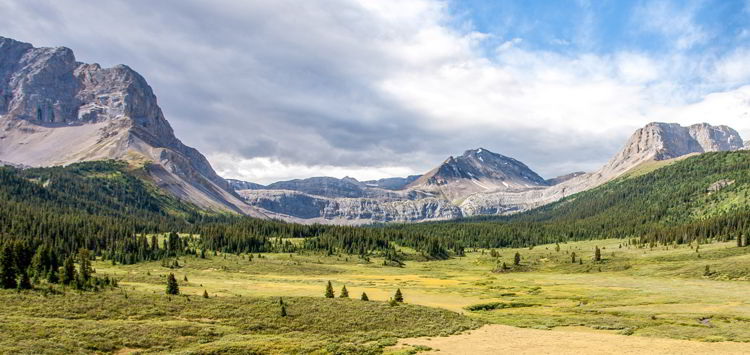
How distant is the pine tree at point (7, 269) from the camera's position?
187ft

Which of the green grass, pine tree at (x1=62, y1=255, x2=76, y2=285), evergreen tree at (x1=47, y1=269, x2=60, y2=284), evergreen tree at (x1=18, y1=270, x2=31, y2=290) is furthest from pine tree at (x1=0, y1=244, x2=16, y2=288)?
evergreen tree at (x1=47, y1=269, x2=60, y2=284)

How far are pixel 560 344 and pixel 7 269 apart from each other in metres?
67.0

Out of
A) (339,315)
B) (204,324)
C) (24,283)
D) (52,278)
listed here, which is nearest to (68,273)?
(52,278)

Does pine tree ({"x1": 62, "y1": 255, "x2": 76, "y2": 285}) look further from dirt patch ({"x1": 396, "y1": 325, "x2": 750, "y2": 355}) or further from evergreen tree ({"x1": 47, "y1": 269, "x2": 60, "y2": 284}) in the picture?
dirt patch ({"x1": 396, "y1": 325, "x2": 750, "y2": 355})

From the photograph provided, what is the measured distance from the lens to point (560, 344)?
42844mm

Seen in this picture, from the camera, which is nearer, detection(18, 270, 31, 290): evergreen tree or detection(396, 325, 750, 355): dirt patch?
detection(396, 325, 750, 355): dirt patch

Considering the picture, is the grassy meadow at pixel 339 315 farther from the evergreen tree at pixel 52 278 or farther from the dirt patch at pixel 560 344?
the evergreen tree at pixel 52 278

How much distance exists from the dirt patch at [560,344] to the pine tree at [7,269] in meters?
51.5

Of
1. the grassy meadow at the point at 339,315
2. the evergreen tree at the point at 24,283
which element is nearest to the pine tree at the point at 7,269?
the evergreen tree at the point at 24,283

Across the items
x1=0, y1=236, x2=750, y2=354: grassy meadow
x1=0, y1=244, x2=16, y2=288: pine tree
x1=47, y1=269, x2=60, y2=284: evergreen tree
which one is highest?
x1=0, y1=244, x2=16, y2=288: pine tree

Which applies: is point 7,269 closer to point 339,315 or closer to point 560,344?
point 339,315

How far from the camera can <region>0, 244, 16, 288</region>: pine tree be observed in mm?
56919

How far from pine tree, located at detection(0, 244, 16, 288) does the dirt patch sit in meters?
51.5

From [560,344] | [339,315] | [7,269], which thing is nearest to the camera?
[560,344]
